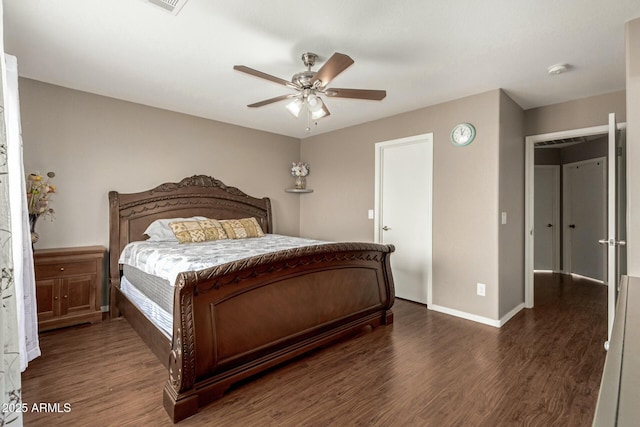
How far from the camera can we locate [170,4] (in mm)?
1848

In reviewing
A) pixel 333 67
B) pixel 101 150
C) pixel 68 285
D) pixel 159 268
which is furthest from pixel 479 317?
pixel 101 150

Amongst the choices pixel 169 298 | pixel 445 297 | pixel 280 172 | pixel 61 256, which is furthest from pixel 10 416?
pixel 280 172

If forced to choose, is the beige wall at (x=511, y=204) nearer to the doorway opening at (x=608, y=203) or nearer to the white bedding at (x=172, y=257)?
the doorway opening at (x=608, y=203)

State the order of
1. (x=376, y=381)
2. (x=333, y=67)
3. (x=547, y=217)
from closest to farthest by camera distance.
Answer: (x=333, y=67) → (x=376, y=381) → (x=547, y=217)

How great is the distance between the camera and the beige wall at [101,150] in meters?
3.11

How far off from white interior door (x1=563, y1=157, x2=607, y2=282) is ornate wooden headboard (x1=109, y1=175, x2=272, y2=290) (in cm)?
530

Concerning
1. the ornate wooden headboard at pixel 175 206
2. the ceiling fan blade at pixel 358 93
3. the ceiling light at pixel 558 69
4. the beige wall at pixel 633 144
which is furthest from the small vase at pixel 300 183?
the beige wall at pixel 633 144

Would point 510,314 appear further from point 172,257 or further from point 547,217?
point 172,257

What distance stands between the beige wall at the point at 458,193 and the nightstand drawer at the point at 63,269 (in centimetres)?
325

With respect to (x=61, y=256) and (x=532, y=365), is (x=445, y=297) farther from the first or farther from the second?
(x=61, y=256)

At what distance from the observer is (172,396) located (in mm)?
1742

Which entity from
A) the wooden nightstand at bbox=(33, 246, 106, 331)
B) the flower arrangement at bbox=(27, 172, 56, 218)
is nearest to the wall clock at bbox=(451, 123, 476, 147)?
the wooden nightstand at bbox=(33, 246, 106, 331)

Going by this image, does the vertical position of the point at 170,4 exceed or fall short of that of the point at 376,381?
it exceeds it

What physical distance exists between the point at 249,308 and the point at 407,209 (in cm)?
261
